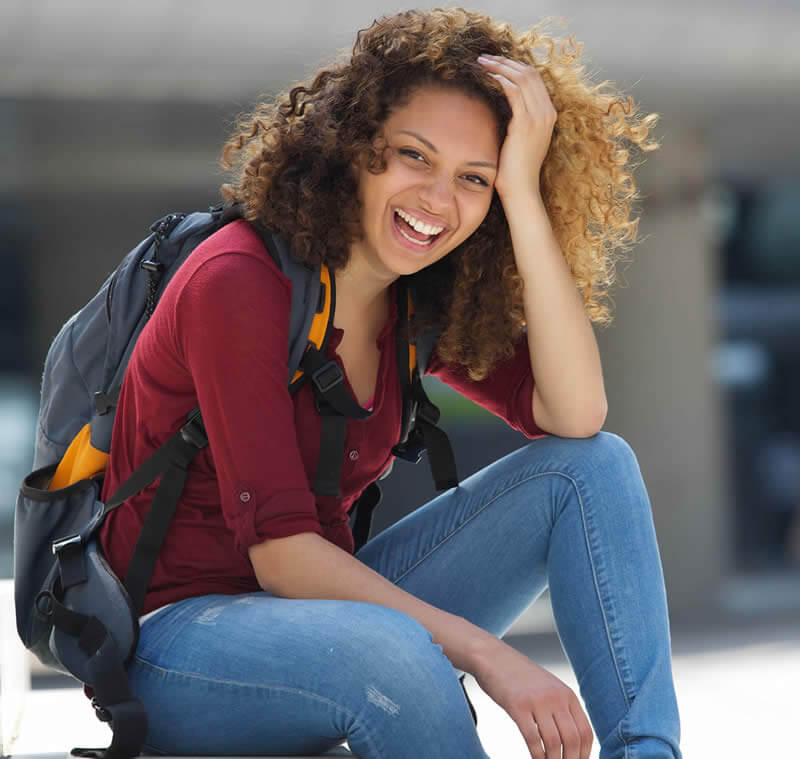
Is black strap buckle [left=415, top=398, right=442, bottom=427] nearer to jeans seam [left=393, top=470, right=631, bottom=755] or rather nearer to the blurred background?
jeans seam [left=393, top=470, right=631, bottom=755]

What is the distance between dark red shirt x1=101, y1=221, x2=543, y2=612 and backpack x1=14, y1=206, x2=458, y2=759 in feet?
0.13

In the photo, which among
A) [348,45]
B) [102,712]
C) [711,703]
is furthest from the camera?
[711,703]

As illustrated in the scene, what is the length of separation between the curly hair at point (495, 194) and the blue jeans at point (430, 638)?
32 centimetres

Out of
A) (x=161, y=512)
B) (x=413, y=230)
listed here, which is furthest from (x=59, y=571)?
(x=413, y=230)

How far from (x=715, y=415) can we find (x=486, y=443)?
183 cm

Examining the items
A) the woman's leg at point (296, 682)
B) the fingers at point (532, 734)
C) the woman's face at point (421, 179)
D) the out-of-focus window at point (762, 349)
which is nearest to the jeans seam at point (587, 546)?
the fingers at point (532, 734)

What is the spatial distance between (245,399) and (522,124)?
725 mm

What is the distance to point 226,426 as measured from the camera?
1.77 m

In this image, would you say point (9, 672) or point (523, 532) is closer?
point (523, 532)

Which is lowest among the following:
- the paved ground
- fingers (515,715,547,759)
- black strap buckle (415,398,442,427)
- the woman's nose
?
the paved ground

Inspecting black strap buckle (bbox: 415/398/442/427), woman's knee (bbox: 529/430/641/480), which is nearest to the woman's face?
black strap buckle (bbox: 415/398/442/427)

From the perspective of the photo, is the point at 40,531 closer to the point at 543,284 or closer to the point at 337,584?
the point at 337,584

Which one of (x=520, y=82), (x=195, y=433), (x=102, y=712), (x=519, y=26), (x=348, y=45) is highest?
(x=519, y=26)

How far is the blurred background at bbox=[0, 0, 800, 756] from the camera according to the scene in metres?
5.79
